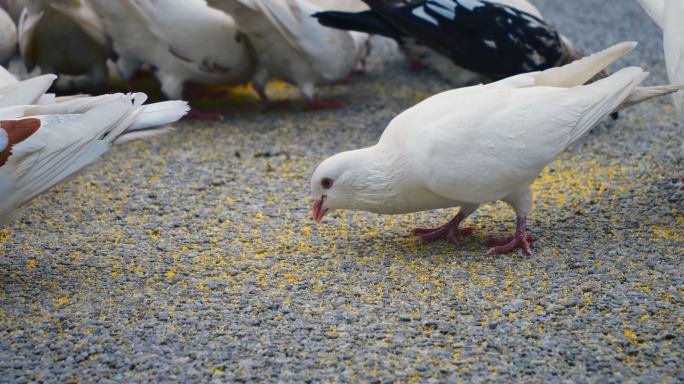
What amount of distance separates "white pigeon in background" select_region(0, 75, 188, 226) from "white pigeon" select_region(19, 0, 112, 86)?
8.09 feet

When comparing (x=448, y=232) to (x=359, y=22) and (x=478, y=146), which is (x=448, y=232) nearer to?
(x=478, y=146)

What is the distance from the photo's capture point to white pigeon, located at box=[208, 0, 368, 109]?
489 cm

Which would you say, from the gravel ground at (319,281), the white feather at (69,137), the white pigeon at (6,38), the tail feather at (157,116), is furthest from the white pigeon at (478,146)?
the white pigeon at (6,38)

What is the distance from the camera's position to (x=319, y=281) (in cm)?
289

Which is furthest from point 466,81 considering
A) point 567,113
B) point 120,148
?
point 120,148

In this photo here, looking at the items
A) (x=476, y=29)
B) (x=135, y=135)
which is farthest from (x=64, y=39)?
(x=476, y=29)

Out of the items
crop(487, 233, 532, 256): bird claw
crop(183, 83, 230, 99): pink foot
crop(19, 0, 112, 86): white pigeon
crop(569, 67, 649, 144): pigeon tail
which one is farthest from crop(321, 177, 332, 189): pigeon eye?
crop(183, 83, 230, 99): pink foot

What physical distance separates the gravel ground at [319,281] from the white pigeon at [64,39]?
143 centimetres

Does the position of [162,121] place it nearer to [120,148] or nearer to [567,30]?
[120,148]

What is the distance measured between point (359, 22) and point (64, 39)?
2.45 m

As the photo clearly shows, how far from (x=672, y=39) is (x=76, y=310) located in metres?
3.17

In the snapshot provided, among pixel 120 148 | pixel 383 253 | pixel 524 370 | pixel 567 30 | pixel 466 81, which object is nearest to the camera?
pixel 524 370

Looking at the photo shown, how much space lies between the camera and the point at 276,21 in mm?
4926

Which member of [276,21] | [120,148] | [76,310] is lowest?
[120,148]
